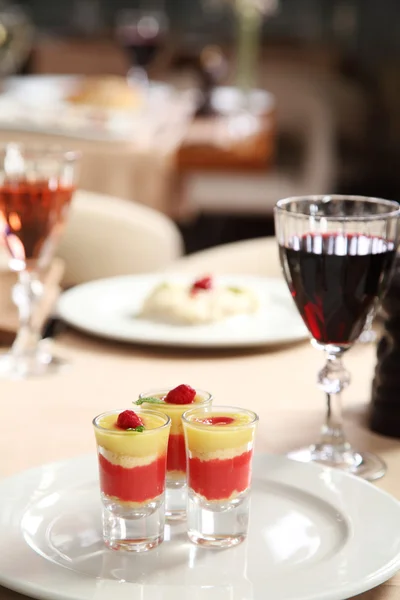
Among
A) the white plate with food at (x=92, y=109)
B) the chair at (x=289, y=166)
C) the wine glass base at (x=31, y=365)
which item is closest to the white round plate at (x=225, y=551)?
the wine glass base at (x=31, y=365)

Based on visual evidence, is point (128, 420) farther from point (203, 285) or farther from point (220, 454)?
point (203, 285)

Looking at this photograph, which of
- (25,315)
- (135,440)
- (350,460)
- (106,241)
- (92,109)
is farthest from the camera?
(92,109)

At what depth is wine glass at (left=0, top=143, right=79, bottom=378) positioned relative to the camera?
1158mm

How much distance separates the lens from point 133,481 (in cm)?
67

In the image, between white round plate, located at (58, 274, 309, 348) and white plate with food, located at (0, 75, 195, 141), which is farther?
white plate with food, located at (0, 75, 195, 141)

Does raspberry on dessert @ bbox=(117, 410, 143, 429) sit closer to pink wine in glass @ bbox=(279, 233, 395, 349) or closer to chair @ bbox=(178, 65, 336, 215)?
pink wine in glass @ bbox=(279, 233, 395, 349)

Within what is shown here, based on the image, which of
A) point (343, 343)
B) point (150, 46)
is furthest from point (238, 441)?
point (150, 46)

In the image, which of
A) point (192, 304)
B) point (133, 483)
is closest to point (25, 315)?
point (192, 304)

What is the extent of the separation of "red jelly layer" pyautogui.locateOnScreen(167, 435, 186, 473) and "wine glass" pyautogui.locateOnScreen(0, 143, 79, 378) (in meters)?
0.42

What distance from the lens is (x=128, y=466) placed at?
67 centimetres

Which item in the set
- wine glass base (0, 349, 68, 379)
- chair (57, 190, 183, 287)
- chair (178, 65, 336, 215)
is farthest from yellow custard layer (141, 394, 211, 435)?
chair (178, 65, 336, 215)

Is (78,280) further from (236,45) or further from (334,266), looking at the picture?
(236,45)

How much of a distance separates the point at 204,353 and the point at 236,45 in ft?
17.9

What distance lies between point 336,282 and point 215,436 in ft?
0.81
